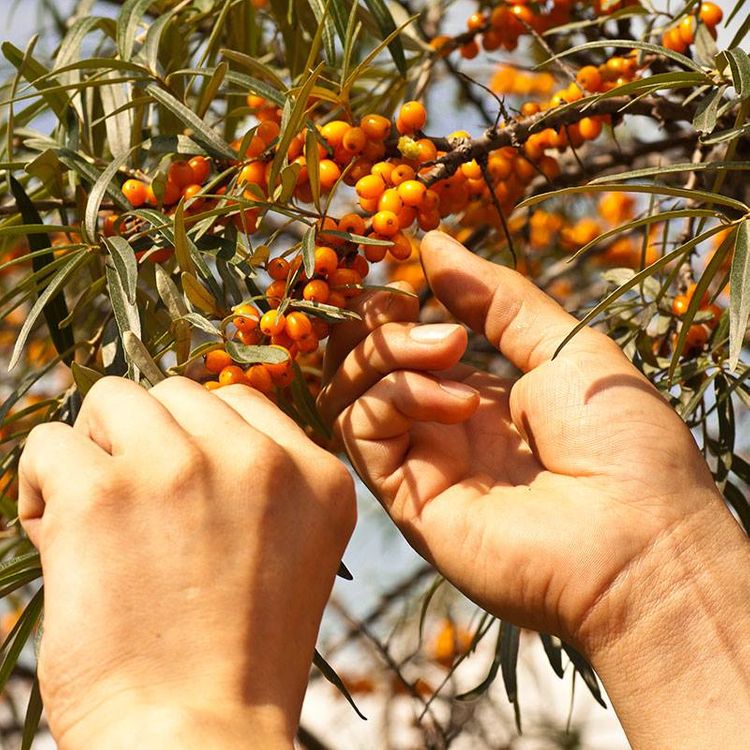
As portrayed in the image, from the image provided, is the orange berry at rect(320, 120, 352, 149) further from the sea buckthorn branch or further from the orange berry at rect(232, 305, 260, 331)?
the orange berry at rect(232, 305, 260, 331)

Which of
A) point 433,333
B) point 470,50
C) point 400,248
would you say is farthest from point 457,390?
point 470,50

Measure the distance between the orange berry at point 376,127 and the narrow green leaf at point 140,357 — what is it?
14.5 inches

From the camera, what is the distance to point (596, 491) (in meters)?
1.12

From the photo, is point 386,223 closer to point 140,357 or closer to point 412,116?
point 412,116

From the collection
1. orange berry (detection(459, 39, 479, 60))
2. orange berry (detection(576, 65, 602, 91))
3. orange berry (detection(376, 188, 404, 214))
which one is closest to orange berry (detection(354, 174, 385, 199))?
orange berry (detection(376, 188, 404, 214))

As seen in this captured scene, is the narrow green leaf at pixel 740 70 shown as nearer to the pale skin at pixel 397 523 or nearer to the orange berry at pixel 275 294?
the pale skin at pixel 397 523

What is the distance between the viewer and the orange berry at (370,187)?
3.55ft

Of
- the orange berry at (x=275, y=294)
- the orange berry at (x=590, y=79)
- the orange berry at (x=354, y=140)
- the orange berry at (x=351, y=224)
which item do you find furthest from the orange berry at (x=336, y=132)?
the orange berry at (x=590, y=79)

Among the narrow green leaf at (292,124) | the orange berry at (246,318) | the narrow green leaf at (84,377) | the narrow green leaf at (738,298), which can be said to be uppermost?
Result: the narrow green leaf at (292,124)

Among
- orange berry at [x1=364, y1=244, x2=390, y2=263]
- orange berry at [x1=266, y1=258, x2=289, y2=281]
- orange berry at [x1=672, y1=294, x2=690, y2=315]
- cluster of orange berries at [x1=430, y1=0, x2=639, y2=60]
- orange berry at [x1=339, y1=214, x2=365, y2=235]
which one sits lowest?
orange berry at [x1=266, y1=258, x2=289, y2=281]

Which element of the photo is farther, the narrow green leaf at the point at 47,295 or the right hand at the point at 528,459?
the right hand at the point at 528,459

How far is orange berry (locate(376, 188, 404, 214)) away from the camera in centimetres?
106

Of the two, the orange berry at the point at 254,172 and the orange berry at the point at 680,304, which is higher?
the orange berry at the point at 680,304

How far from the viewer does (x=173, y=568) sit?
33.1 inches
